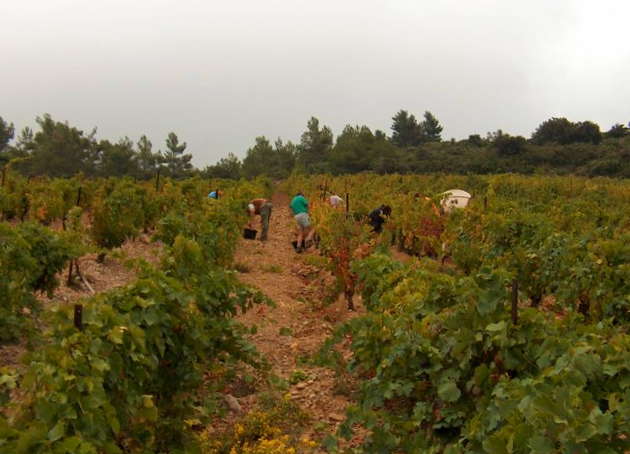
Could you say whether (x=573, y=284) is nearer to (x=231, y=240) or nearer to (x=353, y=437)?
(x=353, y=437)

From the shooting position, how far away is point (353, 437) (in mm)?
4949

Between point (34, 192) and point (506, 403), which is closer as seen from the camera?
point (506, 403)

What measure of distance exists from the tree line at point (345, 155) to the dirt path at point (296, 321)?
2423cm

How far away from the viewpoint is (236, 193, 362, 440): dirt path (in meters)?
5.76

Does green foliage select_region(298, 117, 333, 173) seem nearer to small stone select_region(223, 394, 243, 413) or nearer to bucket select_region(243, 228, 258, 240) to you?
bucket select_region(243, 228, 258, 240)

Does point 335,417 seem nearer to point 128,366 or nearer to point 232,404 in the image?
point 232,404

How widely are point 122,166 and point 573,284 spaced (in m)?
44.0

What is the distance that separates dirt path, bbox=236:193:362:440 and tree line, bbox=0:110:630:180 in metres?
24.2

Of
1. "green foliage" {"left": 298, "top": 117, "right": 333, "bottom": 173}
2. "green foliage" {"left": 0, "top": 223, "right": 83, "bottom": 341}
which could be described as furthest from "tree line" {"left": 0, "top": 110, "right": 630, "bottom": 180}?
"green foliage" {"left": 0, "top": 223, "right": 83, "bottom": 341}

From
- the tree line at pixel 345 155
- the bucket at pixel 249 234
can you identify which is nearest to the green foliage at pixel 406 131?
the tree line at pixel 345 155

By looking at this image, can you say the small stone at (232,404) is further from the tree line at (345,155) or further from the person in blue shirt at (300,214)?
the tree line at (345,155)

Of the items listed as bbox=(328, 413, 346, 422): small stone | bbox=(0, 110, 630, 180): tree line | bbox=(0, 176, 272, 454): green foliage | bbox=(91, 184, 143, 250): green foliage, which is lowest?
bbox=(328, 413, 346, 422): small stone

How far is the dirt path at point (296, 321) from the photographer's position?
5.76m

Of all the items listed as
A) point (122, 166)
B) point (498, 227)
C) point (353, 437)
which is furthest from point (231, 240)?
point (122, 166)
